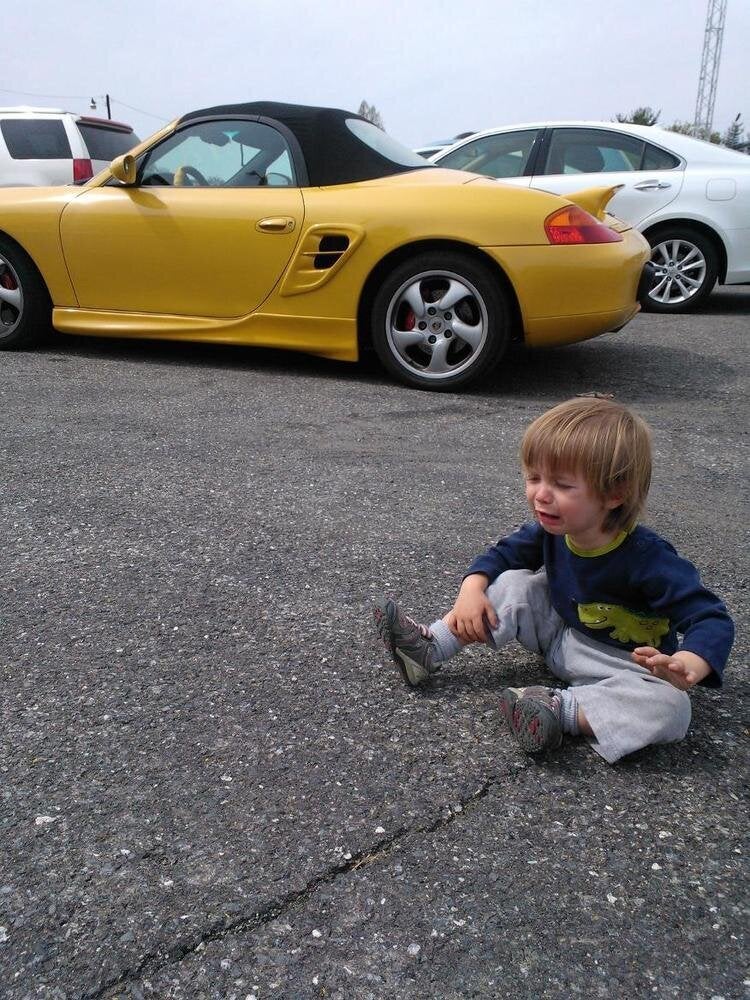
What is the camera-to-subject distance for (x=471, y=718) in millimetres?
1933

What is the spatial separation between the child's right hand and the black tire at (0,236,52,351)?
4.02 m

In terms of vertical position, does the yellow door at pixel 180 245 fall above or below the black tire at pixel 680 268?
above

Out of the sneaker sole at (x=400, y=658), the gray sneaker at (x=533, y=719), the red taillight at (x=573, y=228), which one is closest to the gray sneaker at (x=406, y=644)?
the sneaker sole at (x=400, y=658)

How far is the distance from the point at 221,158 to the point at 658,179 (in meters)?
3.79

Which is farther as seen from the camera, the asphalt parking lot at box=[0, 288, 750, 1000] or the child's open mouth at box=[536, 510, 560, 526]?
the child's open mouth at box=[536, 510, 560, 526]

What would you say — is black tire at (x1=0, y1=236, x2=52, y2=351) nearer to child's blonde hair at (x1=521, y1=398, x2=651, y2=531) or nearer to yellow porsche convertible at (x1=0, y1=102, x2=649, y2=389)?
yellow porsche convertible at (x1=0, y1=102, x2=649, y2=389)

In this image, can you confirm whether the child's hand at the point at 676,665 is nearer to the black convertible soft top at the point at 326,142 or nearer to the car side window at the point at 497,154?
the black convertible soft top at the point at 326,142

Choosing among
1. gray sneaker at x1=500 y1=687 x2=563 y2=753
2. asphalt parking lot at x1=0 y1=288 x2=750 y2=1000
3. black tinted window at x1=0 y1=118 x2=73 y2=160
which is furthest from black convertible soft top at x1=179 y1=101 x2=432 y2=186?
→ black tinted window at x1=0 y1=118 x2=73 y2=160

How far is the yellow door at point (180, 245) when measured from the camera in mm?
4688

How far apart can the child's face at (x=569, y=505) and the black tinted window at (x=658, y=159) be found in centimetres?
617

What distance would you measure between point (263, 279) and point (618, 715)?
11.3ft

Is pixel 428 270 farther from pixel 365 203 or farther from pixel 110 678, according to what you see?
pixel 110 678

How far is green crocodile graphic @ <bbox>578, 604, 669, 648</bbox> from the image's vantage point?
190 centimetres

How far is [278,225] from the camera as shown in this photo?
4.64 m
